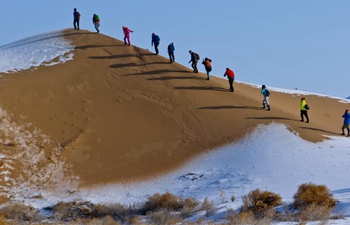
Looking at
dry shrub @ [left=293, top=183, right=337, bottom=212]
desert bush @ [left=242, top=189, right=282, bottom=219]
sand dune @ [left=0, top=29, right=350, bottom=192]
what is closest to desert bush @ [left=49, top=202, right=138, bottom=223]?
sand dune @ [left=0, top=29, right=350, bottom=192]

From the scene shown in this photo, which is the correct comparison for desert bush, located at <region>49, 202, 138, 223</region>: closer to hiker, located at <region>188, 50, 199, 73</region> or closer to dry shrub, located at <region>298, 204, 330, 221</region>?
dry shrub, located at <region>298, 204, 330, 221</region>

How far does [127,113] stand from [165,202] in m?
8.54

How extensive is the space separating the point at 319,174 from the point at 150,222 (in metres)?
7.39

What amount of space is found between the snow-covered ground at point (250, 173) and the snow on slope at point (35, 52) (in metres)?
11.2

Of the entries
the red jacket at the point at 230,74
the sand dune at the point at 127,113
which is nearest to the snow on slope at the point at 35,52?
the sand dune at the point at 127,113

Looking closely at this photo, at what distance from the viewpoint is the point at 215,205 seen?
17.0 m

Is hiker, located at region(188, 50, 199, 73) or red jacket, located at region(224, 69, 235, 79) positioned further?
hiker, located at region(188, 50, 199, 73)

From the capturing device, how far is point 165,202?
57.4 ft

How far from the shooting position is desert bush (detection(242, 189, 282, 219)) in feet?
49.4

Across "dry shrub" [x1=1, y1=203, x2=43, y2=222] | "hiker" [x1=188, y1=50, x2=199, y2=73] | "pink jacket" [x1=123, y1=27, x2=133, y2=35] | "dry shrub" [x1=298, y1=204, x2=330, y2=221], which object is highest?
"pink jacket" [x1=123, y1=27, x2=133, y2=35]

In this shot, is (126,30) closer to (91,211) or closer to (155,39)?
(155,39)

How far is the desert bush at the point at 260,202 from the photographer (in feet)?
49.4

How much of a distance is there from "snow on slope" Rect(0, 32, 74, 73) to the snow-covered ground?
1118cm

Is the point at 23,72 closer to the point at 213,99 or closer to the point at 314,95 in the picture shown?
the point at 213,99
